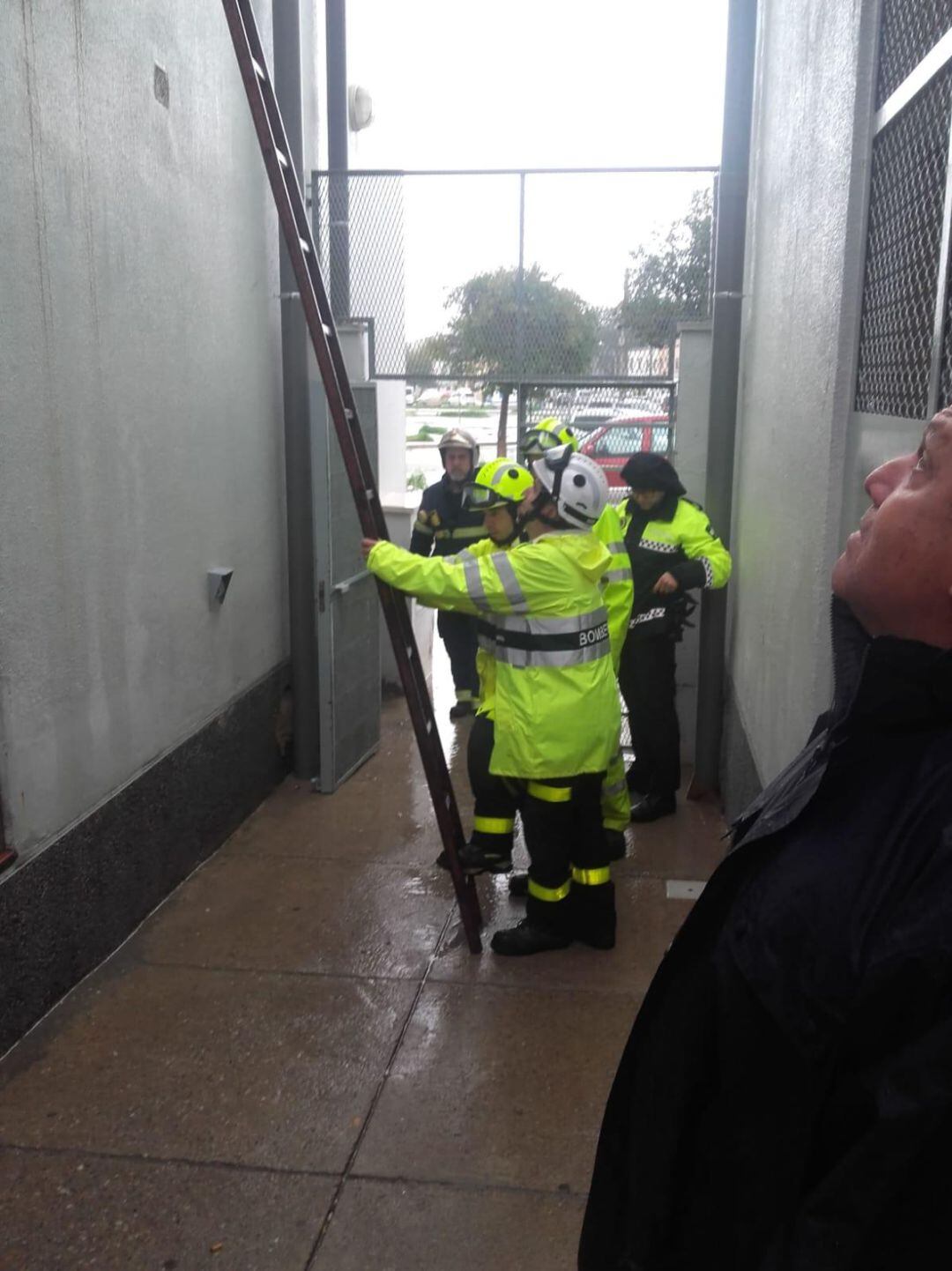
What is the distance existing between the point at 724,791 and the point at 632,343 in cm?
253

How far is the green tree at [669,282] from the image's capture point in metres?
6.25

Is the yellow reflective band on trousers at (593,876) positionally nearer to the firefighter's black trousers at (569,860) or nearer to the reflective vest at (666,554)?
the firefighter's black trousers at (569,860)

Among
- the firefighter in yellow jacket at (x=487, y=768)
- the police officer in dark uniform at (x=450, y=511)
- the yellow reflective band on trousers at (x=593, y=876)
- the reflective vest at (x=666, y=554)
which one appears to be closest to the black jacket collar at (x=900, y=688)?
the firefighter in yellow jacket at (x=487, y=768)

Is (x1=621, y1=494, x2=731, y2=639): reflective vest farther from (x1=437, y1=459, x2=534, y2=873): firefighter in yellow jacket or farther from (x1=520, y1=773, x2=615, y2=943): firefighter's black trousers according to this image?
(x1=520, y1=773, x2=615, y2=943): firefighter's black trousers

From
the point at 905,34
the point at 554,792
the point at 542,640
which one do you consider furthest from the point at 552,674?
the point at 905,34

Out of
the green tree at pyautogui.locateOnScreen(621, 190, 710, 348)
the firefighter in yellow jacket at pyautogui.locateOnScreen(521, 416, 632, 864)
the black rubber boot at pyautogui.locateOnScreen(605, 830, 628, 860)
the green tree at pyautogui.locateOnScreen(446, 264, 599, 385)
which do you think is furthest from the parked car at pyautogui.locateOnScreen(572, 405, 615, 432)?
the black rubber boot at pyautogui.locateOnScreen(605, 830, 628, 860)

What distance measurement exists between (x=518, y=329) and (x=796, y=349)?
269cm

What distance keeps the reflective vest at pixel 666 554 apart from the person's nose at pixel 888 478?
436cm

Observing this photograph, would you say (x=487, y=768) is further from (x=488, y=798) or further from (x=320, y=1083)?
(x=320, y=1083)

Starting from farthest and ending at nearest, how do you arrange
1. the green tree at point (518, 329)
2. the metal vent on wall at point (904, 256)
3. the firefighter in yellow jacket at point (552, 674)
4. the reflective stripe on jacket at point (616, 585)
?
the green tree at point (518, 329) < the reflective stripe on jacket at point (616, 585) < the firefighter in yellow jacket at point (552, 674) < the metal vent on wall at point (904, 256)

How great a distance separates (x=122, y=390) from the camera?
14.4 feet

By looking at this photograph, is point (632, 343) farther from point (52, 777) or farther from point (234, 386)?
point (52, 777)

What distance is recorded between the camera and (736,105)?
19.1ft

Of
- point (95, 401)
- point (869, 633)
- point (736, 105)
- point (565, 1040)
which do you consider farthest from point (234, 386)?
point (869, 633)
